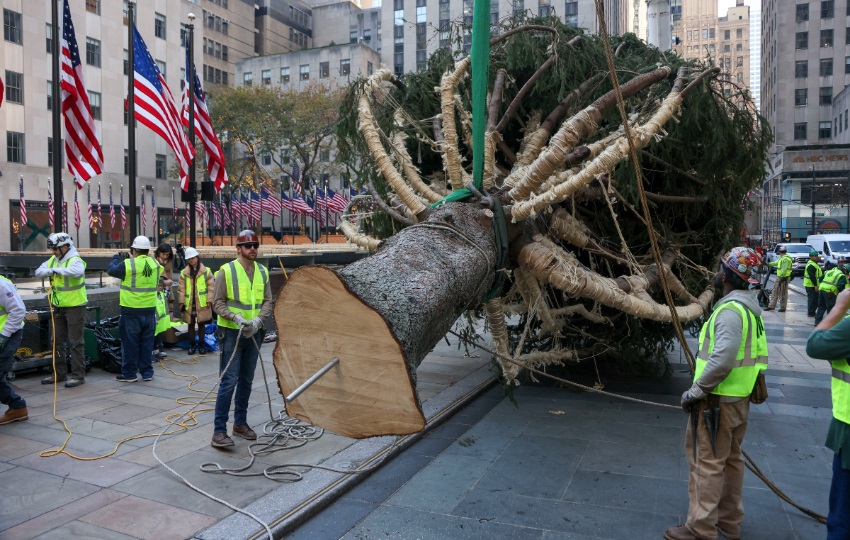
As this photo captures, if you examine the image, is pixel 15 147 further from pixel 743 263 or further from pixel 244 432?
pixel 743 263

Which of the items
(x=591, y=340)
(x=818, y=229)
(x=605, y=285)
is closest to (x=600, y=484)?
(x=605, y=285)

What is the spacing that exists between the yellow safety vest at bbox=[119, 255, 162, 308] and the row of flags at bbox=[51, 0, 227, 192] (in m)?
4.15

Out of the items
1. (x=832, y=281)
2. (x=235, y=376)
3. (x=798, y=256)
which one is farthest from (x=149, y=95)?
(x=798, y=256)

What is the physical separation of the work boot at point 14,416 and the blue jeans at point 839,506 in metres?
7.12

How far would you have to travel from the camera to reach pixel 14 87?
37.8m

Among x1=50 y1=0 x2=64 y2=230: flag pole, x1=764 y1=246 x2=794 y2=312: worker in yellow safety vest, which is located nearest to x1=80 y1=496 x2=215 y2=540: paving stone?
x1=50 y1=0 x2=64 y2=230: flag pole

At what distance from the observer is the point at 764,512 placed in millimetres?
4902

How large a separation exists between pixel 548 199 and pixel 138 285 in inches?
247

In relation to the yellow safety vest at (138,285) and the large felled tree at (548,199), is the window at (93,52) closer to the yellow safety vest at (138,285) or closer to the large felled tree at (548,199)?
the yellow safety vest at (138,285)

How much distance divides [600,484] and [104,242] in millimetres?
44054

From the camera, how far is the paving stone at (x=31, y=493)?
4.68m

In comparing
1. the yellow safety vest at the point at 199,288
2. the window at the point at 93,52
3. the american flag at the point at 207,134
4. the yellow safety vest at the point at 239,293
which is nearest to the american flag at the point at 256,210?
the window at the point at 93,52

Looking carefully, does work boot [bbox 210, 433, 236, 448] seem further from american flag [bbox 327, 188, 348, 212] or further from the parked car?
the parked car

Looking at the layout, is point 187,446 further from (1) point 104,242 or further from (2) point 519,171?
(1) point 104,242
